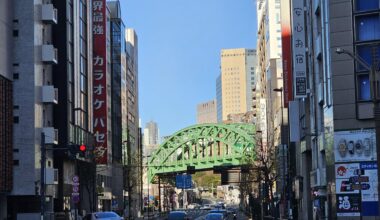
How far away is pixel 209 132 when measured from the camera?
184500 millimetres

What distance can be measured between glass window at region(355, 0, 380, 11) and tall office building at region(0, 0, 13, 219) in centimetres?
2959

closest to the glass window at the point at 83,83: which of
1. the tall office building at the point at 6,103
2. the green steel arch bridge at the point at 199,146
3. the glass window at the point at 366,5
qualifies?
the tall office building at the point at 6,103

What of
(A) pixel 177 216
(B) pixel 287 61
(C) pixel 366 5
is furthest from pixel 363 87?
(B) pixel 287 61

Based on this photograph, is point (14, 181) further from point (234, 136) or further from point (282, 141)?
point (234, 136)

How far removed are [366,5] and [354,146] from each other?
399 inches

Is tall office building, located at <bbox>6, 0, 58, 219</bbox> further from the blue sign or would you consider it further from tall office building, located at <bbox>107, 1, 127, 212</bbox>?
the blue sign

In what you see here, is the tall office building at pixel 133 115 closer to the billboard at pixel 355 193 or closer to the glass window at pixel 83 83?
the glass window at pixel 83 83

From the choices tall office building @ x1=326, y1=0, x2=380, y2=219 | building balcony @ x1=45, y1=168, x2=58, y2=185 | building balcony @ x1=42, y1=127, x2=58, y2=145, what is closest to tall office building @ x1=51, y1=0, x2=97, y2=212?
building balcony @ x1=42, y1=127, x2=58, y2=145

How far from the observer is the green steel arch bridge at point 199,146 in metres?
171

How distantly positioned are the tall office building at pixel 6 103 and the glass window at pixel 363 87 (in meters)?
29.3

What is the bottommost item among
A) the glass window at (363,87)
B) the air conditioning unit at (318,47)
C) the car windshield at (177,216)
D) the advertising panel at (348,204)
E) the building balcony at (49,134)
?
the car windshield at (177,216)

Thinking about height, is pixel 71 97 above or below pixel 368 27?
below

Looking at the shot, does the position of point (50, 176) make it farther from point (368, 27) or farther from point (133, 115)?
point (133, 115)

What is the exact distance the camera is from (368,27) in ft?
174
